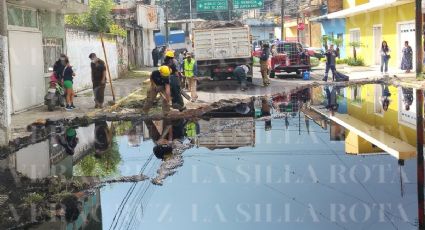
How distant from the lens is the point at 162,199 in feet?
24.0

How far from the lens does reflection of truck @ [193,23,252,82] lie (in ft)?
76.1

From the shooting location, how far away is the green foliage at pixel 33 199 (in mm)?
7141

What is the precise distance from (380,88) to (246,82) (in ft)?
17.9

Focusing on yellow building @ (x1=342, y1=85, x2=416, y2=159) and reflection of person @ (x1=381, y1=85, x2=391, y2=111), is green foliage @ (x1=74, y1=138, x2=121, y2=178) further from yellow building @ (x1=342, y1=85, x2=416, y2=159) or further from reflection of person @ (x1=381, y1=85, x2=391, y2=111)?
reflection of person @ (x1=381, y1=85, x2=391, y2=111)

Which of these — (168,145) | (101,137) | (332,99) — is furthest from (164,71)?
(332,99)

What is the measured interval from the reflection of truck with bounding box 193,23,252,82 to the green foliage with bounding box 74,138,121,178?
12698mm

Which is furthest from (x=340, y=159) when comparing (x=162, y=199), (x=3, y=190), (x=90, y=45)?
(x=90, y=45)

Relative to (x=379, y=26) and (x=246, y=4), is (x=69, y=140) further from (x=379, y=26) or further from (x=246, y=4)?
(x=246, y=4)

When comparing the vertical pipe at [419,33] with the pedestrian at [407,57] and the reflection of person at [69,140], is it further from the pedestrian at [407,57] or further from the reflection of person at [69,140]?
the reflection of person at [69,140]

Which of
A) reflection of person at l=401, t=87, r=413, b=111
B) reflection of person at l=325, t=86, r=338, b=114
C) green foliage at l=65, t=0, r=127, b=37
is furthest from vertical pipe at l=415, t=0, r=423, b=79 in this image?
green foliage at l=65, t=0, r=127, b=37

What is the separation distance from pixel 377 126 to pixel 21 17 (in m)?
11.2

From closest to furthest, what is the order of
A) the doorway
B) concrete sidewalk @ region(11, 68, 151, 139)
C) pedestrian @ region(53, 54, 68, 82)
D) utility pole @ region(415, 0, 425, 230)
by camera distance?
utility pole @ region(415, 0, 425, 230) → concrete sidewalk @ region(11, 68, 151, 139) → pedestrian @ region(53, 54, 68, 82) → the doorway

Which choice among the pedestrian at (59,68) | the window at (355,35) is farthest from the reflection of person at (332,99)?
the window at (355,35)

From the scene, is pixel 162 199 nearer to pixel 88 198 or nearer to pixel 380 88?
pixel 88 198
